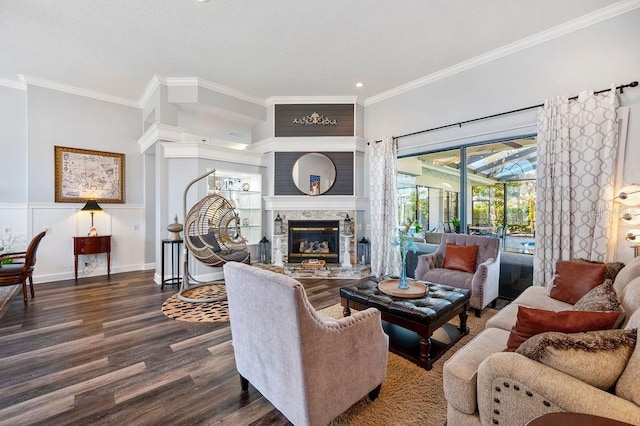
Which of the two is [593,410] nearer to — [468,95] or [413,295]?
[413,295]

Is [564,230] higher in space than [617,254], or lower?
higher

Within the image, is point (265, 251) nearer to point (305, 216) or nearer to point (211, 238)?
point (305, 216)

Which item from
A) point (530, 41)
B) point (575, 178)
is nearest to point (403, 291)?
point (575, 178)

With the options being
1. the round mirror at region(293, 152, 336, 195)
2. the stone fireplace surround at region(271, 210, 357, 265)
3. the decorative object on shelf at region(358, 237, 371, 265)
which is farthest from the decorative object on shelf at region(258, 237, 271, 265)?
the decorative object on shelf at region(358, 237, 371, 265)

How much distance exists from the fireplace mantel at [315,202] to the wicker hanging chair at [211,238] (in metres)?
1.09

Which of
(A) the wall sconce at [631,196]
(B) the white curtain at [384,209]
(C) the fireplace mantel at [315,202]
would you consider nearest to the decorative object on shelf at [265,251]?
(C) the fireplace mantel at [315,202]

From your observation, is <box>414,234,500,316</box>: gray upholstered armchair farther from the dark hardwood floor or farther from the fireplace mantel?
the fireplace mantel

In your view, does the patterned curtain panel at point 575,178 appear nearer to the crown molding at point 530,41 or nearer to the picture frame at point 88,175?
the crown molding at point 530,41

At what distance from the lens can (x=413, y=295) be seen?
2.63 m

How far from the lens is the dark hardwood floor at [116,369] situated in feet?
5.91

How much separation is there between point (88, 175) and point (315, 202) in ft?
13.7

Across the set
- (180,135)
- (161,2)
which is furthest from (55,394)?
(180,135)

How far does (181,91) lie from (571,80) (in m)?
5.49

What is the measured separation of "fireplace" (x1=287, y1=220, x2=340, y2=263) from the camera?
18.2 ft
